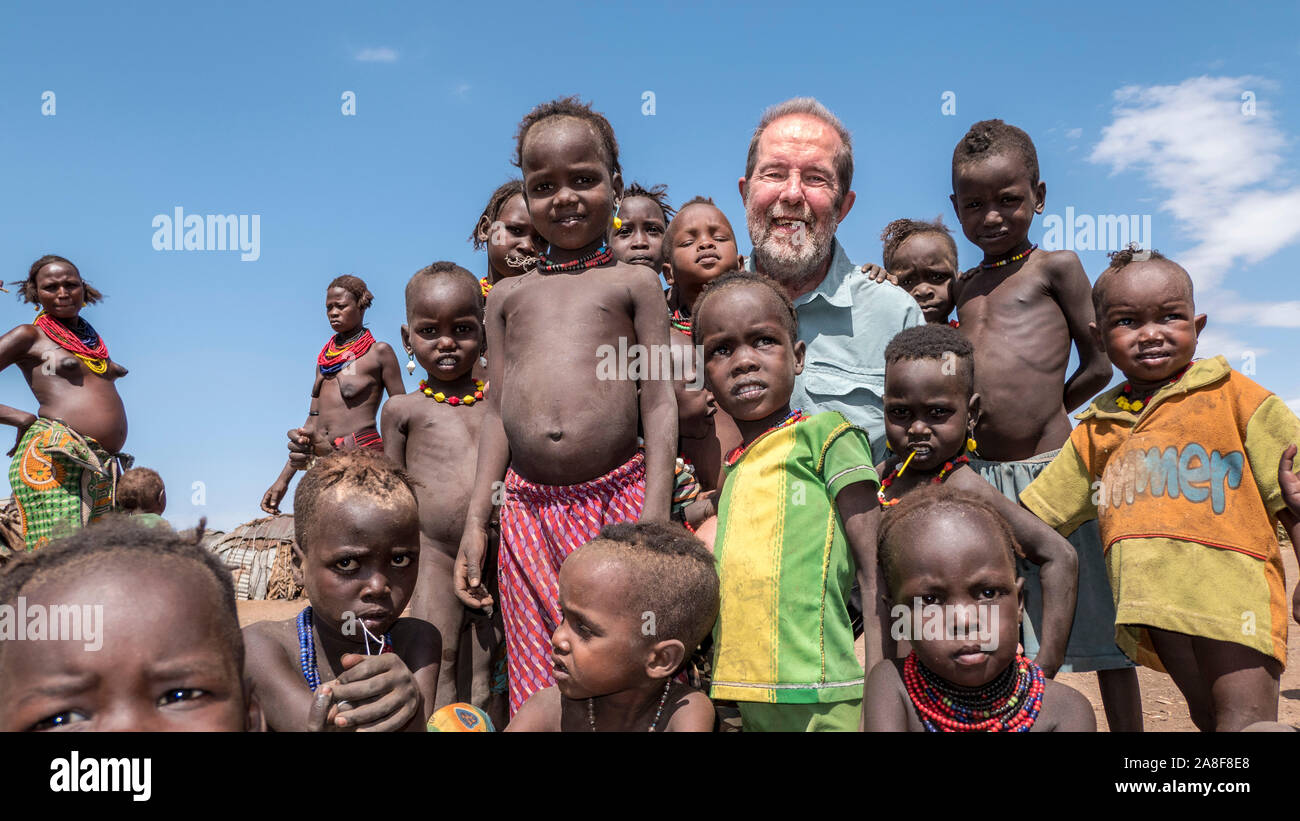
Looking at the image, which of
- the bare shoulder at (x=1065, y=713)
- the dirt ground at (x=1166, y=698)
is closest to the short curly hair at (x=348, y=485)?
the bare shoulder at (x=1065, y=713)

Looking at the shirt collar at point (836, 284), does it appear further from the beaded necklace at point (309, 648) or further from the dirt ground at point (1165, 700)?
the dirt ground at point (1165, 700)

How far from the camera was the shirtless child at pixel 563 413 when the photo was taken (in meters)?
3.51

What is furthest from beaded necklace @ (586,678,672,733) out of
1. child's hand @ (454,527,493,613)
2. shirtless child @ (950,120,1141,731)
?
shirtless child @ (950,120,1141,731)

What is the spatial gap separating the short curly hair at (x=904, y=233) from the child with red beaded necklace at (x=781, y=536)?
2419 mm

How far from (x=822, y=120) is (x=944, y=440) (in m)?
1.98

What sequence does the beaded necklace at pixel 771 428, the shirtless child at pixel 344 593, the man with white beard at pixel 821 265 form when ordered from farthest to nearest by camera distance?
the man with white beard at pixel 821 265
the beaded necklace at pixel 771 428
the shirtless child at pixel 344 593

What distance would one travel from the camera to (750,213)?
14.6 ft

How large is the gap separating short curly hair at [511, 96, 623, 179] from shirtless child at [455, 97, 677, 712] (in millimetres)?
20

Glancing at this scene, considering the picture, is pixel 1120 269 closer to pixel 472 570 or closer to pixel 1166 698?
pixel 472 570

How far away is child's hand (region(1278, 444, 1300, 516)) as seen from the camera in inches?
122
